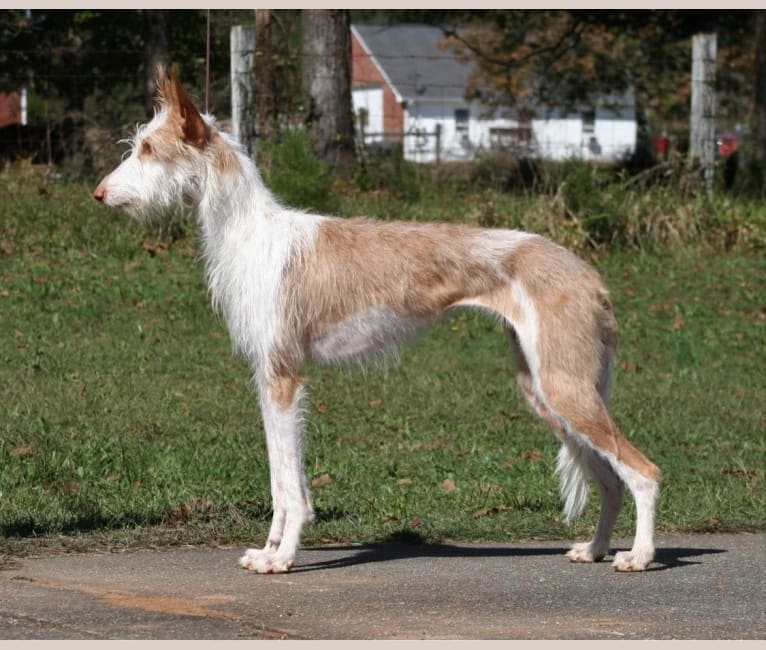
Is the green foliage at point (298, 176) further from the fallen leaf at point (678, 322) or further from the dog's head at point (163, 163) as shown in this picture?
the dog's head at point (163, 163)

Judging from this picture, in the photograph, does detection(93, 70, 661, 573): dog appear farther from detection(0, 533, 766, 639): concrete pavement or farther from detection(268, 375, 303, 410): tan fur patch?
detection(0, 533, 766, 639): concrete pavement

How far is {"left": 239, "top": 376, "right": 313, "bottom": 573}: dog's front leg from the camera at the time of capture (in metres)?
6.84

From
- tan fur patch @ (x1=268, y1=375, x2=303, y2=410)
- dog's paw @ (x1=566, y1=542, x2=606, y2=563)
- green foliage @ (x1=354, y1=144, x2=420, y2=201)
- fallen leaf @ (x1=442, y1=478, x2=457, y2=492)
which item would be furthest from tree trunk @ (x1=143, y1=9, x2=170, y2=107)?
dog's paw @ (x1=566, y1=542, x2=606, y2=563)

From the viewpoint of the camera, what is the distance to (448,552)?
752 centimetres

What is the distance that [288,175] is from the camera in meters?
14.4

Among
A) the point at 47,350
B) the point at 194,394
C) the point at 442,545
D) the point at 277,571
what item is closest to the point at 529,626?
the point at 277,571

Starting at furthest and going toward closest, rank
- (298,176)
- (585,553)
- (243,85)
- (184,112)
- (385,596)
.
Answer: (243,85)
(298,176)
(585,553)
(184,112)
(385,596)

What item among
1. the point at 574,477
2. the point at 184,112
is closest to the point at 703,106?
the point at 574,477

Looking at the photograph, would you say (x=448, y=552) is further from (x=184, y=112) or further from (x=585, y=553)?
(x=184, y=112)

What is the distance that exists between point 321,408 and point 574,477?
13.1 ft

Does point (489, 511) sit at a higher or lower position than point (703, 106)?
lower

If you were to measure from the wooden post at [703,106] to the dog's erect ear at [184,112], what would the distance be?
12.4 meters

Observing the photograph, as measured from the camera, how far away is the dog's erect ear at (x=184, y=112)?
690cm

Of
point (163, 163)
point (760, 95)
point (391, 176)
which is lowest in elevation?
point (391, 176)
